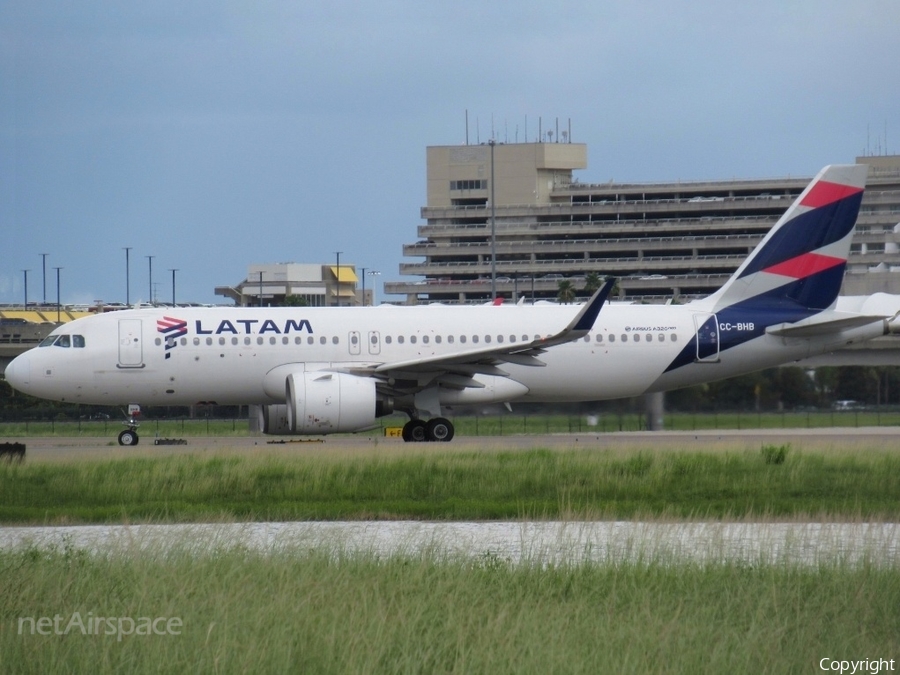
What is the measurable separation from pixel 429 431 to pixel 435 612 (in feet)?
65.3

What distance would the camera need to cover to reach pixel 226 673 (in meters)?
8.27

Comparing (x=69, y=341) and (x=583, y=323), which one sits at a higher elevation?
(x=583, y=323)

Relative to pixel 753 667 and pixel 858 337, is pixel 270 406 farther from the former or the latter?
pixel 753 667

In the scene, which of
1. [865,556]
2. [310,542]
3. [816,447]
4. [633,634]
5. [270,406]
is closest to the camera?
[633,634]

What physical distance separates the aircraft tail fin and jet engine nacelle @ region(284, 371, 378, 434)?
358 inches

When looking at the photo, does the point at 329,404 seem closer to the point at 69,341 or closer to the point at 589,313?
the point at 589,313

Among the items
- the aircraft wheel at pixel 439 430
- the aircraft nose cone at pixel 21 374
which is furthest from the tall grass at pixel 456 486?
the aircraft nose cone at pixel 21 374

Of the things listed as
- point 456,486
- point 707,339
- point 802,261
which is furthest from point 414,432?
point 802,261

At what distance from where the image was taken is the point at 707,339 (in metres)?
30.4

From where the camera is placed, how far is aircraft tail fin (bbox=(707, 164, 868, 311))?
31.0 metres

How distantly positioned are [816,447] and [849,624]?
52.0 ft

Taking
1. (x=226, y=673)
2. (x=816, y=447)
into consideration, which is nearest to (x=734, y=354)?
(x=816, y=447)

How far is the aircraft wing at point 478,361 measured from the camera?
2733 centimetres

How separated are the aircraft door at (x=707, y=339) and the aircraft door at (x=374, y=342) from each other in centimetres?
758
